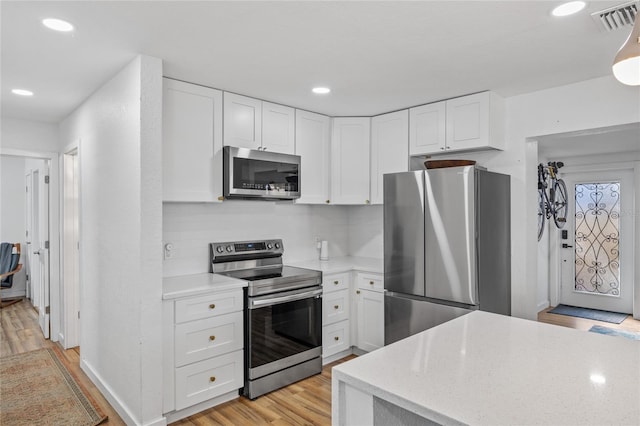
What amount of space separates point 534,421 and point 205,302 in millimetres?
2227

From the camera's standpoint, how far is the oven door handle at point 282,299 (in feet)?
9.71

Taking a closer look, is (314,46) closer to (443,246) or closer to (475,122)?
(475,122)

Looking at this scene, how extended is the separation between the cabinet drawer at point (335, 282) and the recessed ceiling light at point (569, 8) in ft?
8.21

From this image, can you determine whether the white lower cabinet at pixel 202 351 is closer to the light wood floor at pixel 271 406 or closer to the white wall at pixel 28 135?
the light wood floor at pixel 271 406

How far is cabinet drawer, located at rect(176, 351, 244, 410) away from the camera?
2678 millimetres

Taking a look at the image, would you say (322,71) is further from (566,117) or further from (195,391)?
(195,391)

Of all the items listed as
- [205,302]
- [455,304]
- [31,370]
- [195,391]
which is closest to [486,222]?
[455,304]

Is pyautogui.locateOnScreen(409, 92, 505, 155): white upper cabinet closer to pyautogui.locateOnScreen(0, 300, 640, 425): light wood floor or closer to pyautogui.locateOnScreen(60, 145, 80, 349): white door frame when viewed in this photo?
pyautogui.locateOnScreen(0, 300, 640, 425): light wood floor

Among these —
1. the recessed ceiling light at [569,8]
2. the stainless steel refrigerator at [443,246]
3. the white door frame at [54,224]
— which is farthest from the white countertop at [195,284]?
the recessed ceiling light at [569,8]

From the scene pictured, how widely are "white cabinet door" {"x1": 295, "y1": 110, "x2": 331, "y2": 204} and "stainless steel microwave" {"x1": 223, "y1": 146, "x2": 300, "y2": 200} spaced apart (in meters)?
0.21

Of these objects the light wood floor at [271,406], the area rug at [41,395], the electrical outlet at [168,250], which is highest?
the electrical outlet at [168,250]

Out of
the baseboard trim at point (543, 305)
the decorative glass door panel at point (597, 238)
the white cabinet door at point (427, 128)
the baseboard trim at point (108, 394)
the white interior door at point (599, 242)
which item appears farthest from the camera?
the baseboard trim at point (543, 305)

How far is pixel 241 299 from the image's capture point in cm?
295

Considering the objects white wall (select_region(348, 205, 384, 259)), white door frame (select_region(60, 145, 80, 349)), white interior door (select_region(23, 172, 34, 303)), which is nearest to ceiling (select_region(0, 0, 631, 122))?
white door frame (select_region(60, 145, 80, 349))
